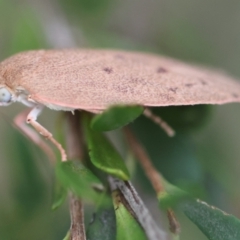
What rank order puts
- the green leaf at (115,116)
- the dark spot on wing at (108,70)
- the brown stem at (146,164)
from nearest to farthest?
the green leaf at (115,116)
the brown stem at (146,164)
the dark spot on wing at (108,70)

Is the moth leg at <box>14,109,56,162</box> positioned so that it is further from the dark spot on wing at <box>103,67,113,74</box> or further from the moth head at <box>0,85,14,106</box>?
the dark spot on wing at <box>103,67,113,74</box>

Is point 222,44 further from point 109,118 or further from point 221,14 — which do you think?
point 109,118

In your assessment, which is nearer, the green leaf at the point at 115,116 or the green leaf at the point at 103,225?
the green leaf at the point at 115,116

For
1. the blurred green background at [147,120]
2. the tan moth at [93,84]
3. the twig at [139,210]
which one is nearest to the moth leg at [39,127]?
the tan moth at [93,84]

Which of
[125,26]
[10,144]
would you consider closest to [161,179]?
[10,144]

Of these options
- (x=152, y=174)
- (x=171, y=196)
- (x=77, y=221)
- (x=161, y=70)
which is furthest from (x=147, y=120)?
(x=77, y=221)

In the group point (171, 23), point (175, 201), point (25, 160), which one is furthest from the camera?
point (171, 23)

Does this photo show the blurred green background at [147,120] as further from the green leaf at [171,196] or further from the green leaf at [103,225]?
the green leaf at [103,225]

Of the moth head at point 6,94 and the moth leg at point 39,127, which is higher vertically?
the moth head at point 6,94
